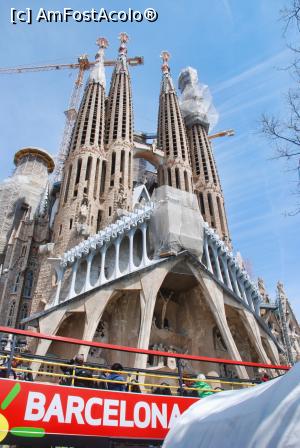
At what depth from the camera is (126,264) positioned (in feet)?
62.2

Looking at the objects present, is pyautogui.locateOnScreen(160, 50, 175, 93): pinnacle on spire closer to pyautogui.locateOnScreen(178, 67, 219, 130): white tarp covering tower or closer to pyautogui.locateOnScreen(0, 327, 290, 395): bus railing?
pyautogui.locateOnScreen(178, 67, 219, 130): white tarp covering tower

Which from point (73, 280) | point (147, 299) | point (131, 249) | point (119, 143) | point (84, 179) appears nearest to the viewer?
point (147, 299)

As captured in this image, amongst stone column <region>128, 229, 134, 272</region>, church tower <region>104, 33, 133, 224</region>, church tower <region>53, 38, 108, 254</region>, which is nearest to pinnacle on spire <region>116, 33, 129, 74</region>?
church tower <region>104, 33, 133, 224</region>

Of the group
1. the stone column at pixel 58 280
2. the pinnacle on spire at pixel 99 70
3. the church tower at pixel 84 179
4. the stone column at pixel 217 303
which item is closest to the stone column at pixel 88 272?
the stone column at pixel 58 280

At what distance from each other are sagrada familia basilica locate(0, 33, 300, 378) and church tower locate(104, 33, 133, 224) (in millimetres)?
105

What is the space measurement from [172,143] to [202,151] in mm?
3568

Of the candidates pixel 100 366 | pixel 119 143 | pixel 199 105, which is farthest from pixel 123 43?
pixel 100 366

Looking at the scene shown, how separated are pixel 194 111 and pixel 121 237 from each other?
22.7 meters

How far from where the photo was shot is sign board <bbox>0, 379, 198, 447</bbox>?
392 cm

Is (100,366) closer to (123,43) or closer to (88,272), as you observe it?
(88,272)

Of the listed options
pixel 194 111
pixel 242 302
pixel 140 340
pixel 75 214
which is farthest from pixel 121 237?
pixel 194 111

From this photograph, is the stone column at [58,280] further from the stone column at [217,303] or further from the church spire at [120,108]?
the church spire at [120,108]

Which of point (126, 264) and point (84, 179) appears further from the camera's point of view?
point (84, 179)

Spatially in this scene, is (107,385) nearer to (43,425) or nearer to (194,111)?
(43,425)
